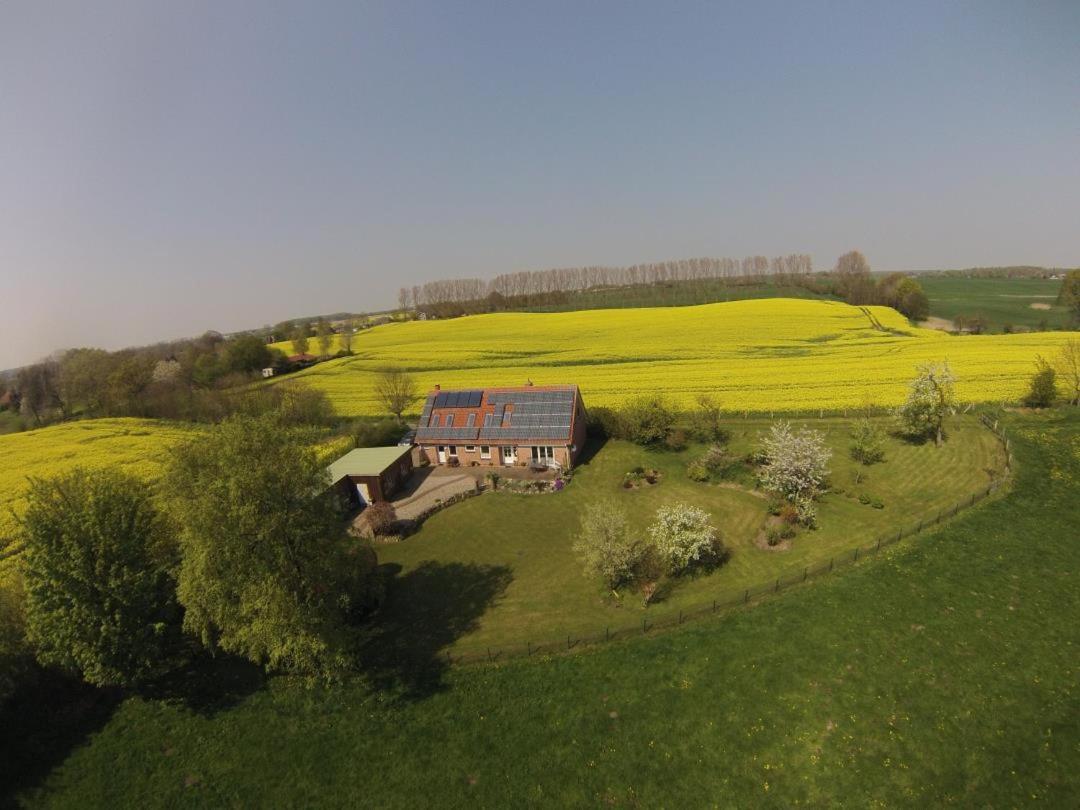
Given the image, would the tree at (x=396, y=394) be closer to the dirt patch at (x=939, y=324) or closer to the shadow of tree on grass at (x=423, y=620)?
the shadow of tree on grass at (x=423, y=620)

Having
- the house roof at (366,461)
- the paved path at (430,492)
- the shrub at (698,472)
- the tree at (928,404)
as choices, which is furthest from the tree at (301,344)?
the tree at (928,404)

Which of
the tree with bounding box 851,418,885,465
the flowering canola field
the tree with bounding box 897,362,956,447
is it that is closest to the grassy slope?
the tree with bounding box 851,418,885,465

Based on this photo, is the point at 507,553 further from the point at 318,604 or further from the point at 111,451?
the point at 111,451

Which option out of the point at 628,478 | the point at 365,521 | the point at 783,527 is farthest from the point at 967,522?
the point at 365,521

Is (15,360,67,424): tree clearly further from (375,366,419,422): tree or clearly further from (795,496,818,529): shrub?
(795,496,818,529): shrub

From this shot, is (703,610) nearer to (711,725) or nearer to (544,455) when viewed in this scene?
(711,725)
